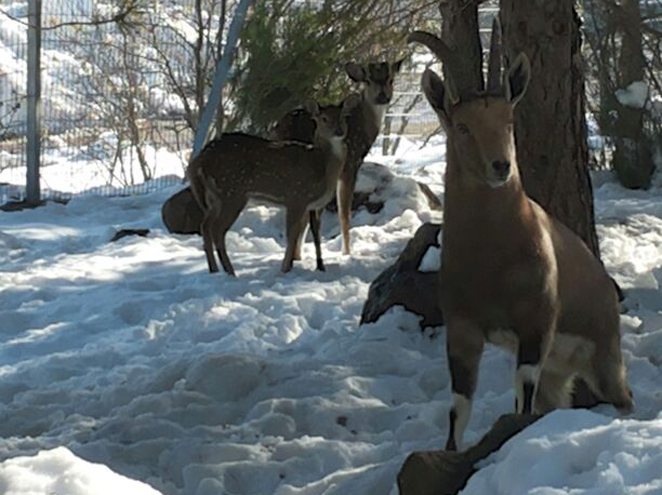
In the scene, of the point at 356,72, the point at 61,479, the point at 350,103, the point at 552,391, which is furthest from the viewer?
the point at 350,103

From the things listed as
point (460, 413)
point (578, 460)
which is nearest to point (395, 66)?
point (460, 413)

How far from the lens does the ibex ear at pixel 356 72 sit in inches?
379

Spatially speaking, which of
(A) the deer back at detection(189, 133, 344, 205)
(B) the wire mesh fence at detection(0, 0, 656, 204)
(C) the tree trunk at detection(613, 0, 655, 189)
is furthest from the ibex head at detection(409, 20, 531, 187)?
(B) the wire mesh fence at detection(0, 0, 656, 204)

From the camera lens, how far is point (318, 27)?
8.96 metres

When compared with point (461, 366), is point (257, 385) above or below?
below

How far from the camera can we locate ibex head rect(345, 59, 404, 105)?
9.77m

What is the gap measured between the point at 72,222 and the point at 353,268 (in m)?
3.84

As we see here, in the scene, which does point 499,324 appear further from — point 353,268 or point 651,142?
point 651,142

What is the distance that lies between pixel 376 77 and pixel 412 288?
3.68 m

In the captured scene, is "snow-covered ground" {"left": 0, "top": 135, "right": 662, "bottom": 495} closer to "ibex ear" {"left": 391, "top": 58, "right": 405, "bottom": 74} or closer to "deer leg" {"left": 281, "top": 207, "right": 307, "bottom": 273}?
"deer leg" {"left": 281, "top": 207, "right": 307, "bottom": 273}

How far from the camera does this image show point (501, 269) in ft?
13.7

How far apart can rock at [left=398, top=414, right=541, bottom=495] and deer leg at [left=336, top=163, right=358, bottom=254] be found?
604 centimetres

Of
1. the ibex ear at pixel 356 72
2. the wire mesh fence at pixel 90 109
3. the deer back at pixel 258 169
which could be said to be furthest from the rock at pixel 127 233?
the wire mesh fence at pixel 90 109

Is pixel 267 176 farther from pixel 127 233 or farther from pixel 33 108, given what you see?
Answer: pixel 33 108
